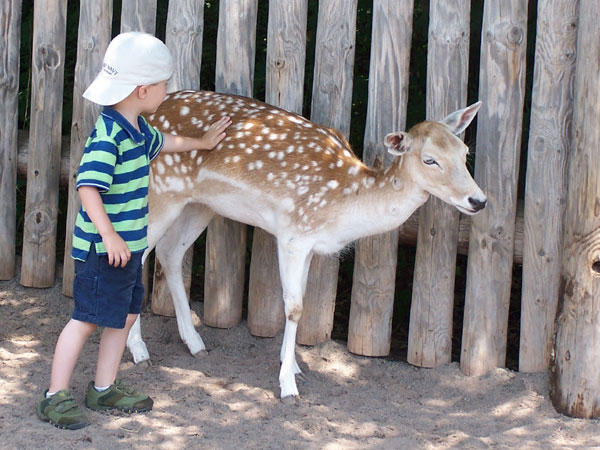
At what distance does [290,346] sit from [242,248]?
0.94 meters

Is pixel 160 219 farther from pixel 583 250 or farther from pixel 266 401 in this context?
pixel 583 250

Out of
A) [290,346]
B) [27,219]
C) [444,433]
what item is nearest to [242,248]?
[290,346]

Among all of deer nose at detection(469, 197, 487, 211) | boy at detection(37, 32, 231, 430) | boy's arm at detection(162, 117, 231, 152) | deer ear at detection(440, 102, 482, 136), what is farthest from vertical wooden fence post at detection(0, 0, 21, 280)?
deer nose at detection(469, 197, 487, 211)

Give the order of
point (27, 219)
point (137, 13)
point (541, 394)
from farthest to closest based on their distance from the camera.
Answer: point (27, 219) < point (137, 13) < point (541, 394)

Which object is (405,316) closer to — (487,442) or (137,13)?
(487,442)

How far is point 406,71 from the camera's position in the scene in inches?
216

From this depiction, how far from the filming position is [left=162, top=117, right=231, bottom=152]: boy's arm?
5.07 meters

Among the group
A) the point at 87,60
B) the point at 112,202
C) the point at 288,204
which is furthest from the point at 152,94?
the point at 87,60

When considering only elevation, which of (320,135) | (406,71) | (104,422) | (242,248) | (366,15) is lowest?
(104,422)

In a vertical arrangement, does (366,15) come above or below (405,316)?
above

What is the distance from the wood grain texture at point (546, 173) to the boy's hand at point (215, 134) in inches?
64.9

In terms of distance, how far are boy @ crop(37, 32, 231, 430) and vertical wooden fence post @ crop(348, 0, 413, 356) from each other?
1.39 metres

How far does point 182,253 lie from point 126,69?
66.6 inches

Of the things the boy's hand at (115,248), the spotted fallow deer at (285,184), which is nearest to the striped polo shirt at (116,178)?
the boy's hand at (115,248)
